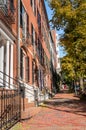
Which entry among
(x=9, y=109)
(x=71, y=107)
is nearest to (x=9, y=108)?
(x=9, y=109)

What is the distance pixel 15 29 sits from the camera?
18.2m

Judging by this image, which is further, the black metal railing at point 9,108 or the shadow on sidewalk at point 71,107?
the shadow on sidewalk at point 71,107

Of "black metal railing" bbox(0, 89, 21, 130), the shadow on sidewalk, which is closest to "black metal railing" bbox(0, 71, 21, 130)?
"black metal railing" bbox(0, 89, 21, 130)

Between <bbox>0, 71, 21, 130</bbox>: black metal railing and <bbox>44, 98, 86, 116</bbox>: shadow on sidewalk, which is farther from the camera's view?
<bbox>44, 98, 86, 116</bbox>: shadow on sidewalk

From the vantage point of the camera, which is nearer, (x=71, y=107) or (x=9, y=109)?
(x=9, y=109)

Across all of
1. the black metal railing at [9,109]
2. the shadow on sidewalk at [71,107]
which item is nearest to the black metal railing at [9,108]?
the black metal railing at [9,109]

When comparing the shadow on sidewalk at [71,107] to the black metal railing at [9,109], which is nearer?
the black metal railing at [9,109]

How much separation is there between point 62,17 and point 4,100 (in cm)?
1497

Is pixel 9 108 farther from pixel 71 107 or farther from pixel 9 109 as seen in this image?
pixel 71 107

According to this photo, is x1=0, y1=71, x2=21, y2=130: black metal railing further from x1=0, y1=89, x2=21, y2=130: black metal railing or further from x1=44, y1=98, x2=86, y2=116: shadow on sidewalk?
x1=44, y1=98, x2=86, y2=116: shadow on sidewalk

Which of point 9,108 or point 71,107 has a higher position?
point 71,107

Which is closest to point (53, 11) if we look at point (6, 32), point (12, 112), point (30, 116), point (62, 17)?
point (62, 17)

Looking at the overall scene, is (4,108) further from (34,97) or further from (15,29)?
(34,97)

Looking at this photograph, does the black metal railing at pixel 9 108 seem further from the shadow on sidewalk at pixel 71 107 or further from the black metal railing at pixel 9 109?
the shadow on sidewalk at pixel 71 107
